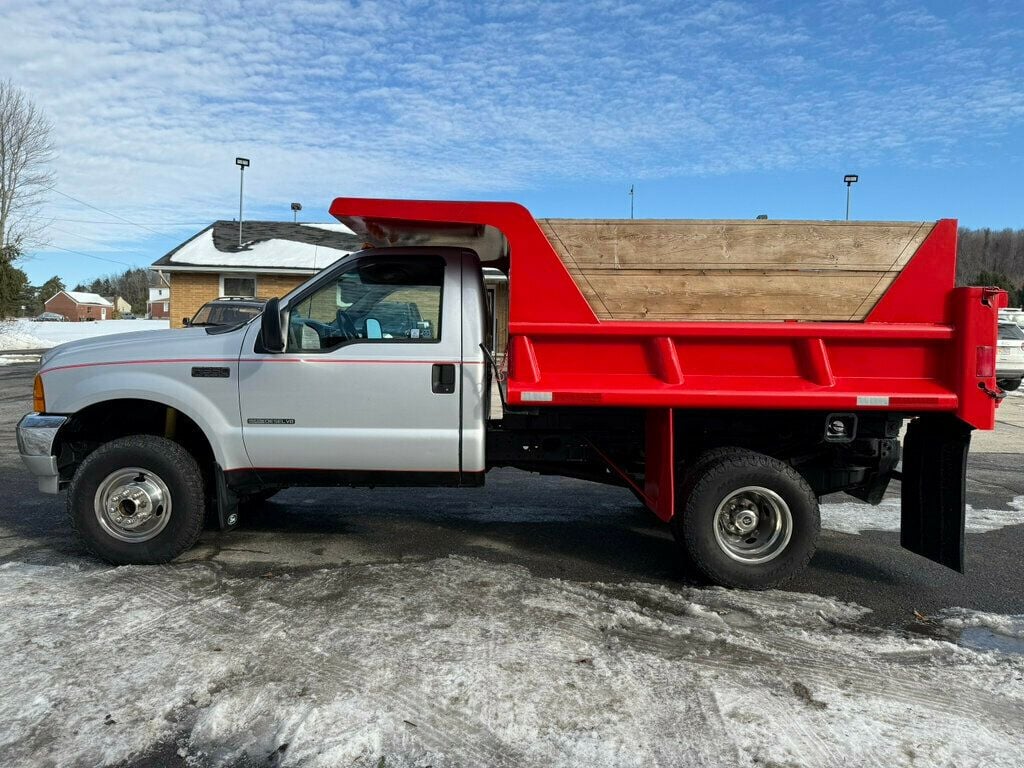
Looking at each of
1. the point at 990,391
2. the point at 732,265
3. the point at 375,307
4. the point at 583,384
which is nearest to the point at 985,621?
the point at 990,391

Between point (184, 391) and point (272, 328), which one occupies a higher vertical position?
point (272, 328)

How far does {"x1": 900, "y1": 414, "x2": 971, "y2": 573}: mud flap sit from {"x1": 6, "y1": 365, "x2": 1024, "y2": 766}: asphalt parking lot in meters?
0.31

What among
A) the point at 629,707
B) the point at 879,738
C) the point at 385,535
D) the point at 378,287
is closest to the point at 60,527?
the point at 385,535

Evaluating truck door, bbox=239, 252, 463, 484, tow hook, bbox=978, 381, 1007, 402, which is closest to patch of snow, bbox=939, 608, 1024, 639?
tow hook, bbox=978, 381, 1007, 402

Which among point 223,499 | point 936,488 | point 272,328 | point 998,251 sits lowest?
point 223,499

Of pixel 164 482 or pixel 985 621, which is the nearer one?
pixel 985 621

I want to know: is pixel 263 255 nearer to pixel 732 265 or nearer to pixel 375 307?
pixel 375 307

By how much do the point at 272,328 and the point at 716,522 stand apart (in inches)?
115

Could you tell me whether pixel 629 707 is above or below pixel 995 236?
below

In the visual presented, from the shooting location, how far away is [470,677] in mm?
3293

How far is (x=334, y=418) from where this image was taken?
4.57 m

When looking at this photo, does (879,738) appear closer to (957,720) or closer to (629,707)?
(957,720)

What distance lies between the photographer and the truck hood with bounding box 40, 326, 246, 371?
181 inches

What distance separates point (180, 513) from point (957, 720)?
428cm
